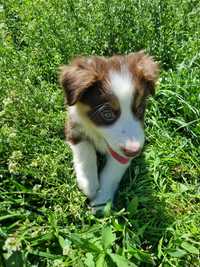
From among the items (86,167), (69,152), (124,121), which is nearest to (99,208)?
(86,167)

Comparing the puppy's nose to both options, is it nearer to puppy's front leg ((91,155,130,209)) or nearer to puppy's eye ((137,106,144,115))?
puppy's eye ((137,106,144,115))

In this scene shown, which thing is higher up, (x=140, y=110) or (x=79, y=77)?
(x=79, y=77)

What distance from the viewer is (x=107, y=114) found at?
344cm

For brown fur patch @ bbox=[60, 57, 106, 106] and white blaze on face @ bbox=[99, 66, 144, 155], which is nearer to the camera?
white blaze on face @ bbox=[99, 66, 144, 155]

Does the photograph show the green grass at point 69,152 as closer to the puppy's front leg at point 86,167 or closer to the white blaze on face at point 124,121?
the puppy's front leg at point 86,167

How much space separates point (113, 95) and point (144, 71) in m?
0.36

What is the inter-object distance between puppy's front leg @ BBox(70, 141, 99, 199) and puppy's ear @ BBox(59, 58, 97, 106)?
49 centimetres

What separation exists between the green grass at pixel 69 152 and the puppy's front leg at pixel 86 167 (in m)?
0.07

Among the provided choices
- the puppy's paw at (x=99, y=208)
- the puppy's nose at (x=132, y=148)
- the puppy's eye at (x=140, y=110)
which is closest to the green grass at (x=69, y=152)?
Answer: the puppy's paw at (x=99, y=208)

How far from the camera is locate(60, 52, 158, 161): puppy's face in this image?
3365mm

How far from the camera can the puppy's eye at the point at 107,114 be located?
11.2 feet

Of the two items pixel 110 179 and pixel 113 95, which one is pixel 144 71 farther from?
pixel 110 179

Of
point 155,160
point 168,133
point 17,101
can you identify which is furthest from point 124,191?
point 17,101

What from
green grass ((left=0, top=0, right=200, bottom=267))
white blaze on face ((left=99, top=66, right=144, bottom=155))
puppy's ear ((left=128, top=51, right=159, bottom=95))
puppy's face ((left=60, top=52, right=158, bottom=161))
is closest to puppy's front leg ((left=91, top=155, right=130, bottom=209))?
green grass ((left=0, top=0, right=200, bottom=267))
